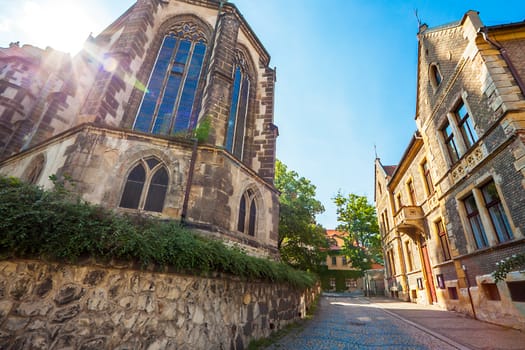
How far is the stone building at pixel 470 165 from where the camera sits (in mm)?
7023

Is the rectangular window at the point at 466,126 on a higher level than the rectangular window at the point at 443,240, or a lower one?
higher

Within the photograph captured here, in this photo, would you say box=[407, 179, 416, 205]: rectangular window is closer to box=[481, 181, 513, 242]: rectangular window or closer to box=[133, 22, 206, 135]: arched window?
box=[481, 181, 513, 242]: rectangular window

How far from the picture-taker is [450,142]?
418 inches

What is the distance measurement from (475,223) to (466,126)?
12.5 feet

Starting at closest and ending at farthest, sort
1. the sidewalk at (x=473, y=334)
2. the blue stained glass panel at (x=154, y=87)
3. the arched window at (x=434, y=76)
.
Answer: the sidewalk at (x=473, y=334), the blue stained glass panel at (x=154, y=87), the arched window at (x=434, y=76)

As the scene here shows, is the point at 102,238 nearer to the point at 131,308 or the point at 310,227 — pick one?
the point at 131,308

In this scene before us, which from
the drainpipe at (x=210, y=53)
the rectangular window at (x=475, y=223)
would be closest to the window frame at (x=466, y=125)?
the rectangular window at (x=475, y=223)

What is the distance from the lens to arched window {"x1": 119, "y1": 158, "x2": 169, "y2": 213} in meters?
7.20

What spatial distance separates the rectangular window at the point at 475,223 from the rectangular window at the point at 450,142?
6.19 ft

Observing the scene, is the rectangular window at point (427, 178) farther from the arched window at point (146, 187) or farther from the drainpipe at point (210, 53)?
the arched window at point (146, 187)

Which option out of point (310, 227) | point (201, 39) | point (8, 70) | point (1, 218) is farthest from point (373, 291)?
point (8, 70)

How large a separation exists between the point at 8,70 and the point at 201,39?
14590 millimetres

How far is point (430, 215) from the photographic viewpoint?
1270 cm

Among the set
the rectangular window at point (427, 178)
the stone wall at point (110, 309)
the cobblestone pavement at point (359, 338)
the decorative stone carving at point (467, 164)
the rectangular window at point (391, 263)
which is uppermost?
the rectangular window at point (427, 178)
